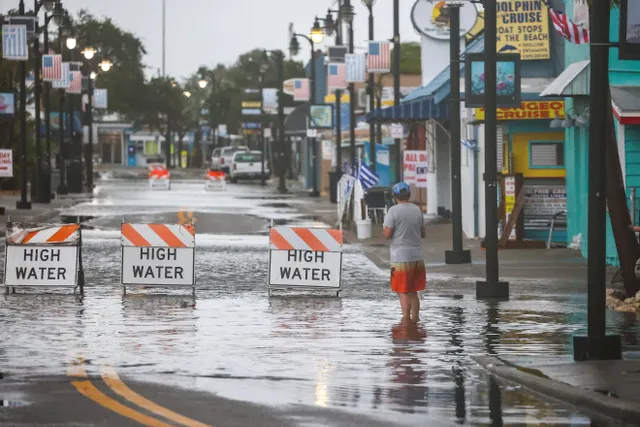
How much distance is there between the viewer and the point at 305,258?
70.1 feet

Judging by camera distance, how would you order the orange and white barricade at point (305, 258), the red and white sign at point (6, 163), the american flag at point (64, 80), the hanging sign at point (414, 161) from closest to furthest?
the orange and white barricade at point (305, 258), the hanging sign at point (414, 161), the red and white sign at point (6, 163), the american flag at point (64, 80)

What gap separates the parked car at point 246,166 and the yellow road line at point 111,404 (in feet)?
260

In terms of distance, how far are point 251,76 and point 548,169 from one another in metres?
129

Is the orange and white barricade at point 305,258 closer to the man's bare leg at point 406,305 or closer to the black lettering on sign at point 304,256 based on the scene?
the black lettering on sign at point 304,256

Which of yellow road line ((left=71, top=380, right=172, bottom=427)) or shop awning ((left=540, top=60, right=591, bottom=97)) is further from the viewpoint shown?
shop awning ((left=540, top=60, right=591, bottom=97))

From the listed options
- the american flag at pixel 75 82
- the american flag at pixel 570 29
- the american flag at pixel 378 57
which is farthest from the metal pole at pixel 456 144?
the american flag at pixel 75 82

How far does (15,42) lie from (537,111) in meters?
20.7

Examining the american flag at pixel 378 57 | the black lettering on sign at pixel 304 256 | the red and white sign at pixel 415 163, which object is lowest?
the black lettering on sign at pixel 304 256

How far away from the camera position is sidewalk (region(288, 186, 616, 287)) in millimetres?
24312

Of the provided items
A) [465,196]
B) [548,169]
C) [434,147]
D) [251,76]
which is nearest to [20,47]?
[434,147]

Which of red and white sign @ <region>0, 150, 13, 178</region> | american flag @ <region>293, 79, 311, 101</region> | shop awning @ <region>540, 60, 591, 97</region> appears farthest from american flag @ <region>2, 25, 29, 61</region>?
american flag @ <region>293, 79, 311, 101</region>

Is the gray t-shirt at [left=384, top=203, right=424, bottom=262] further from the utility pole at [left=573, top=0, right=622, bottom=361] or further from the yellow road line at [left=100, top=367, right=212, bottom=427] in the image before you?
the yellow road line at [left=100, top=367, right=212, bottom=427]

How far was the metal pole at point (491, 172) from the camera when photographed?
20.8 meters

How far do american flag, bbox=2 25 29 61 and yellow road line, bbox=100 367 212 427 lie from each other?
33.9 m
